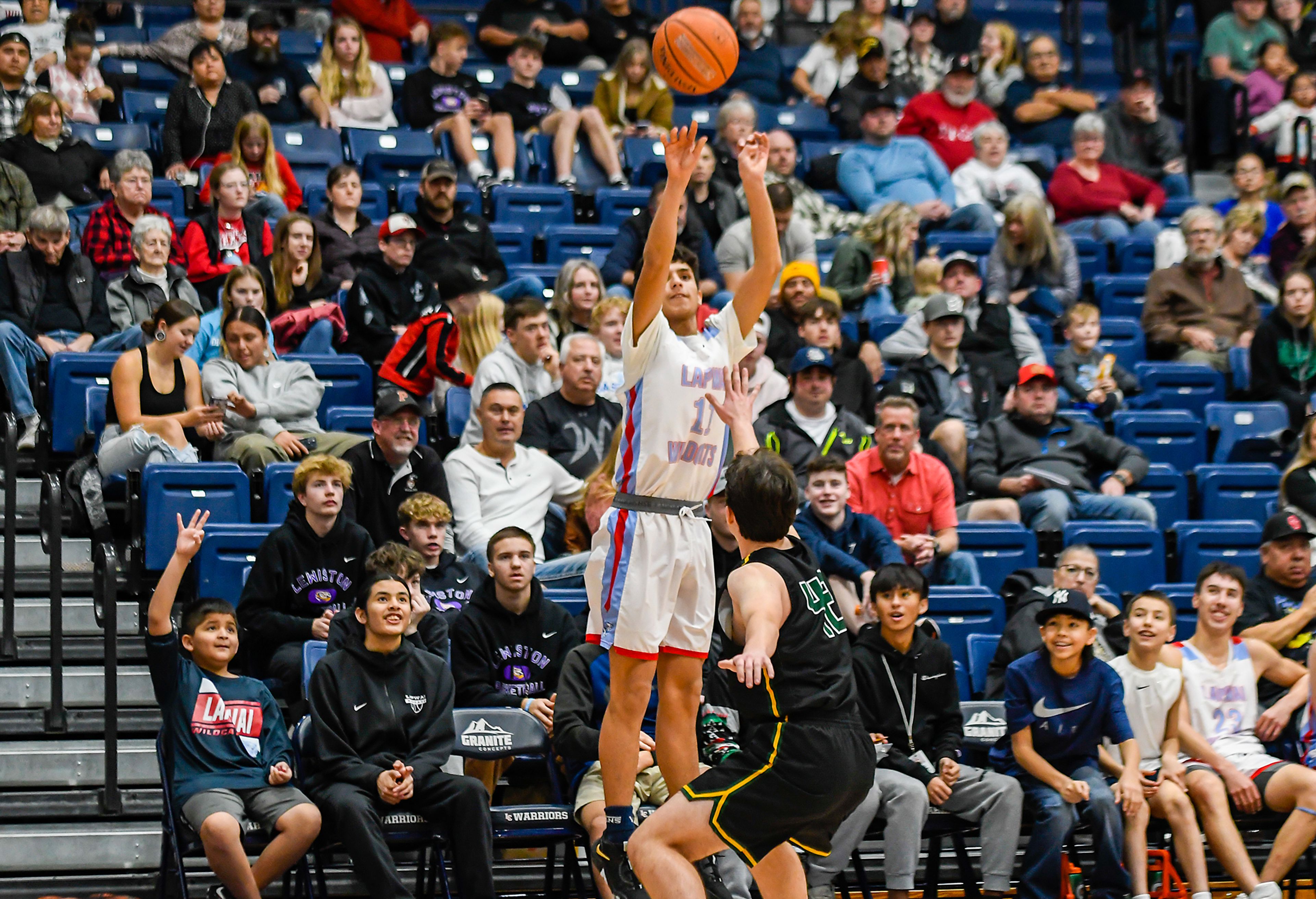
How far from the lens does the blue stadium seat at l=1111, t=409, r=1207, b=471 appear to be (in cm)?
1038

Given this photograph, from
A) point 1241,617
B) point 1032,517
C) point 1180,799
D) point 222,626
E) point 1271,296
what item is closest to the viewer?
point 222,626

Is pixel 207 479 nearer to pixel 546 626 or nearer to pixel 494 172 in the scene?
pixel 546 626

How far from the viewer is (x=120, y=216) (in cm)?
981

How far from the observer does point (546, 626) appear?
24.8 feet

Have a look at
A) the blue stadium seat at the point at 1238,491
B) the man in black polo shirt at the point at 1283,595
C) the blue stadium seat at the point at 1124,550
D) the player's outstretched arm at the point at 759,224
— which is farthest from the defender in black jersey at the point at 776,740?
the blue stadium seat at the point at 1238,491

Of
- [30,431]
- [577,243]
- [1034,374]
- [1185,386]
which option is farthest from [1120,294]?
[30,431]

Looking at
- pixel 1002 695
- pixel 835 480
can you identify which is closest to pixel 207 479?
pixel 835 480

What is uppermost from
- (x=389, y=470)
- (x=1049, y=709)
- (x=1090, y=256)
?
(x=1090, y=256)

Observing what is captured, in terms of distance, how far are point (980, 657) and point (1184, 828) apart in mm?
1218

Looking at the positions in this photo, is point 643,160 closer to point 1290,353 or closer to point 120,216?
point 120,216

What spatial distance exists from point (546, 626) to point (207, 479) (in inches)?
66.7

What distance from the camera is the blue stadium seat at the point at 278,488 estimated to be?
8.16 metres

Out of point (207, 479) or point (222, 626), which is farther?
point (207, 479)

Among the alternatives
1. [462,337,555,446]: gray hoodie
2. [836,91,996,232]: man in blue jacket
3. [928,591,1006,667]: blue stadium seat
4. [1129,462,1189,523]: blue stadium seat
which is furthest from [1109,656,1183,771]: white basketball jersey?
→ [836,91,996,232]: man in blue jacket
